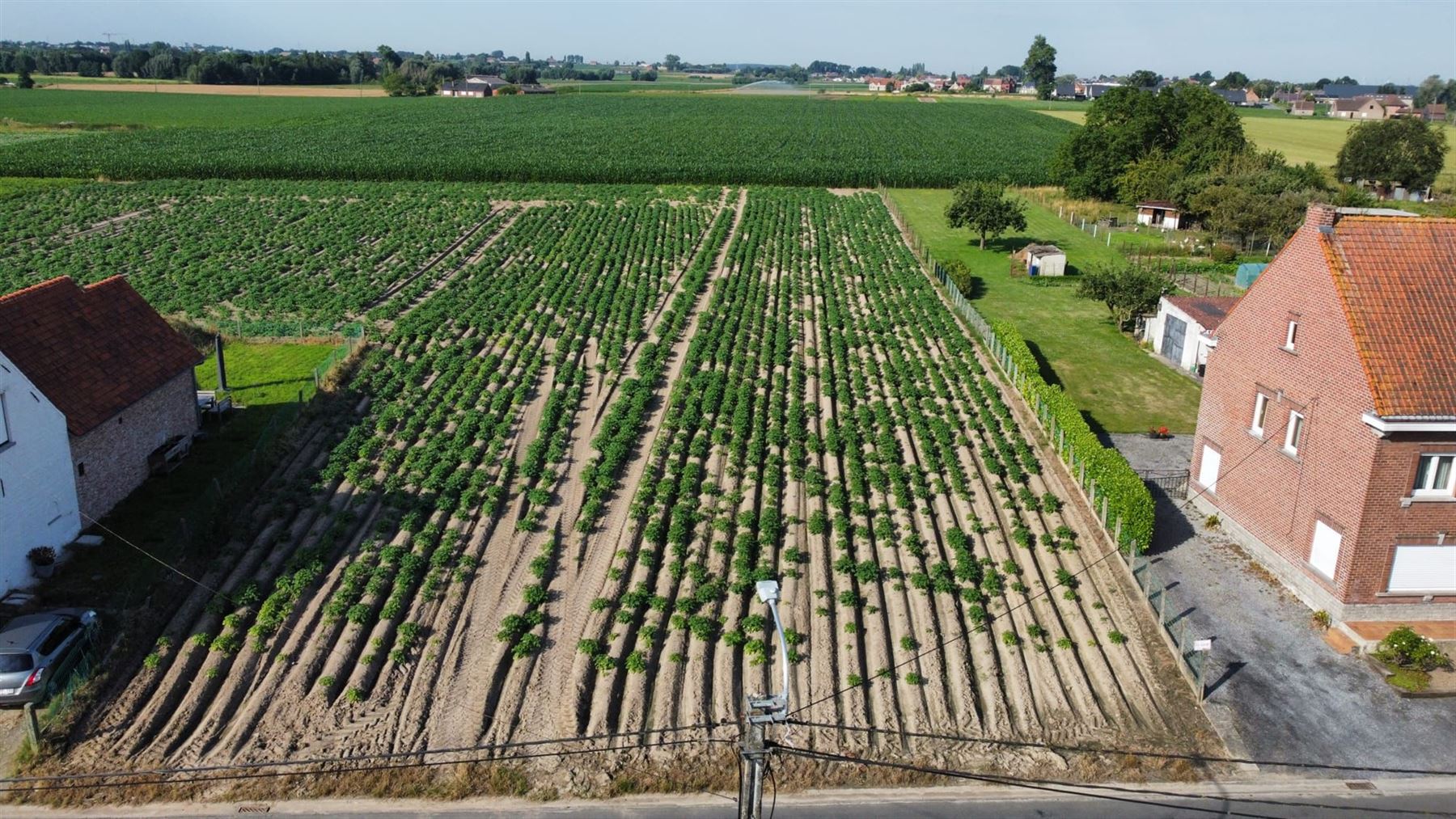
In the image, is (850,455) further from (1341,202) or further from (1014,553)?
(1341,202)

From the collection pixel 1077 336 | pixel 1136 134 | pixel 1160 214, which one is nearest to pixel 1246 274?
pixel 1077 336

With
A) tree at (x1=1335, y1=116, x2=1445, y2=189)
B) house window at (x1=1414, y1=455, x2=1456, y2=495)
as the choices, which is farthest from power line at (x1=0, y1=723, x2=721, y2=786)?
tree at (x1=1335, y1=116, x2=1445, y2=189)

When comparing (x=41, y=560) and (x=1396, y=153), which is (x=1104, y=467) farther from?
(x=1396, y=153)

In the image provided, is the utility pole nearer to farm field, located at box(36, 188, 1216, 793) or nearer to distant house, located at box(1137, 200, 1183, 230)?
farm field, located at box(36, 188, 1216, 793)

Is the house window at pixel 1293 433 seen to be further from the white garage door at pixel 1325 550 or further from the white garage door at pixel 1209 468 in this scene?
the white garage door at pixel 1209 468

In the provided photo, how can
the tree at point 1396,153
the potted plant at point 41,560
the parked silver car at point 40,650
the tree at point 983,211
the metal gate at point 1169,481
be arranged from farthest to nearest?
the tree at point 1396,153, the tree at point 983,211, the metal gate at point 1169,481, the potted plant at point 41,560, the parked silver car at point 40,650

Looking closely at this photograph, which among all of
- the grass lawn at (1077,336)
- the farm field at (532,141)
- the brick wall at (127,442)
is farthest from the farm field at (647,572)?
the farm field at (532,141)
